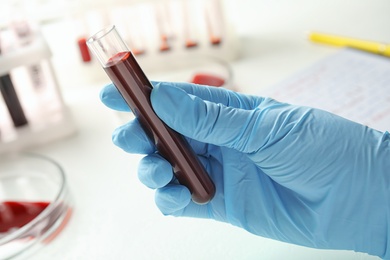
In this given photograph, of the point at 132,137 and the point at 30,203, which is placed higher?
the point at 132,137

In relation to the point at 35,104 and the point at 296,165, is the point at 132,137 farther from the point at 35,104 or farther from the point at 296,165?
the point at 35,104

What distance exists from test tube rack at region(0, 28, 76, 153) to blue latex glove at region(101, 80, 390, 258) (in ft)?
1.43

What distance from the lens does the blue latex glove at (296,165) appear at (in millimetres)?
756

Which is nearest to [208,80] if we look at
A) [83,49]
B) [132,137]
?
[83,49]

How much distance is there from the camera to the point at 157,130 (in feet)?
2.45

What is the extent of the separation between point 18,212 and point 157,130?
1.44ft

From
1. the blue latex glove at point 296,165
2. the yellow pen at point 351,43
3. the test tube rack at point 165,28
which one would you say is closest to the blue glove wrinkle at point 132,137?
the blue latex glove at point 296,165

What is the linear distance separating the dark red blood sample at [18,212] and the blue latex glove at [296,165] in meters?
0.33

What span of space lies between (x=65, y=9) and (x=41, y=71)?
239mm

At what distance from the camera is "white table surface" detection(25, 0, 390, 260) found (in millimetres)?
884

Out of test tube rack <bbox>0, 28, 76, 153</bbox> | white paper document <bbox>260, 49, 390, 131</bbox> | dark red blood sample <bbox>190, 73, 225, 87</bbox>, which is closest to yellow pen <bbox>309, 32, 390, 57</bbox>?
white paper document <bbox>260, 49, 390, 131</bbox>

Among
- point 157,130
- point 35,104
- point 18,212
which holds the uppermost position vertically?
point 157,130

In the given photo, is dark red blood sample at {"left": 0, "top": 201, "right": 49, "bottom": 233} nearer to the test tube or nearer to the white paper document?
the test tube

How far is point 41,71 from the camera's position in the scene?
1208mm
